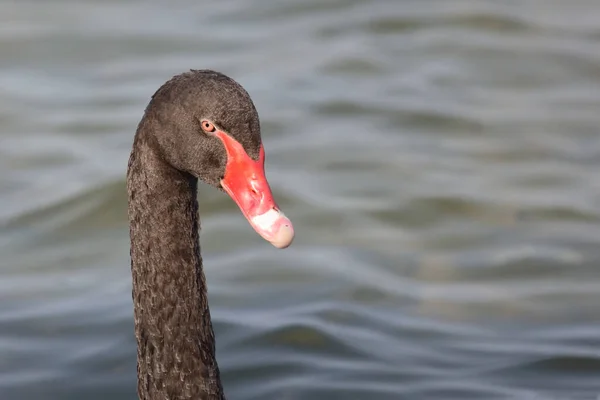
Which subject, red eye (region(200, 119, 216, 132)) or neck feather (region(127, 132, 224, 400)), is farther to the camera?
neck feather (region(127, 132, 224, 400))

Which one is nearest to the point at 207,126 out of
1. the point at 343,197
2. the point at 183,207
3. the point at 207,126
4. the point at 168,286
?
the point at 207,126

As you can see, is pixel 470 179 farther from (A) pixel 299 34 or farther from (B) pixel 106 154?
(A) pixel 299 34

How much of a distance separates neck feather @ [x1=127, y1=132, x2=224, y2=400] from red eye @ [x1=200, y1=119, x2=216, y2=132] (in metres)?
0.22

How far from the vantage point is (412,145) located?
362 inches

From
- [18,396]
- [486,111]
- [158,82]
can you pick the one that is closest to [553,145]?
[486,111]

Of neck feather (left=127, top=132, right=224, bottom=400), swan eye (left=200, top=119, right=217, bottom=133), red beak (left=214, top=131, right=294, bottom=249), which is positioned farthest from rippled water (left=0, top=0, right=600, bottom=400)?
swan eye (left=200, top=119, right=217, bottom=133)

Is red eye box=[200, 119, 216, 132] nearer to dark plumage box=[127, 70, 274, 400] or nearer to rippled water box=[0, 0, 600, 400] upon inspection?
dark plumage box=[127, 70, 274, 400]

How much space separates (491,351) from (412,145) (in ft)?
10.5

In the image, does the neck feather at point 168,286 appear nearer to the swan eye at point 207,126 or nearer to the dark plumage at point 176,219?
the dark plumage at point 176,219

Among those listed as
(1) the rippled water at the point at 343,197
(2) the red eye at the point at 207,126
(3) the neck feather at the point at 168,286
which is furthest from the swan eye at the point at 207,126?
(1) the rippled water at the point at 343,197

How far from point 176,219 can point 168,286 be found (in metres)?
0.24

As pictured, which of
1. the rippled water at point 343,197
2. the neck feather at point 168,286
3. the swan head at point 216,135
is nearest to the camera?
the swan head at point 216,135

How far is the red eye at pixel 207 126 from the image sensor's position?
154 inches

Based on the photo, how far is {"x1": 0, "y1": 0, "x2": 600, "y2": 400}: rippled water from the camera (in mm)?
6051
